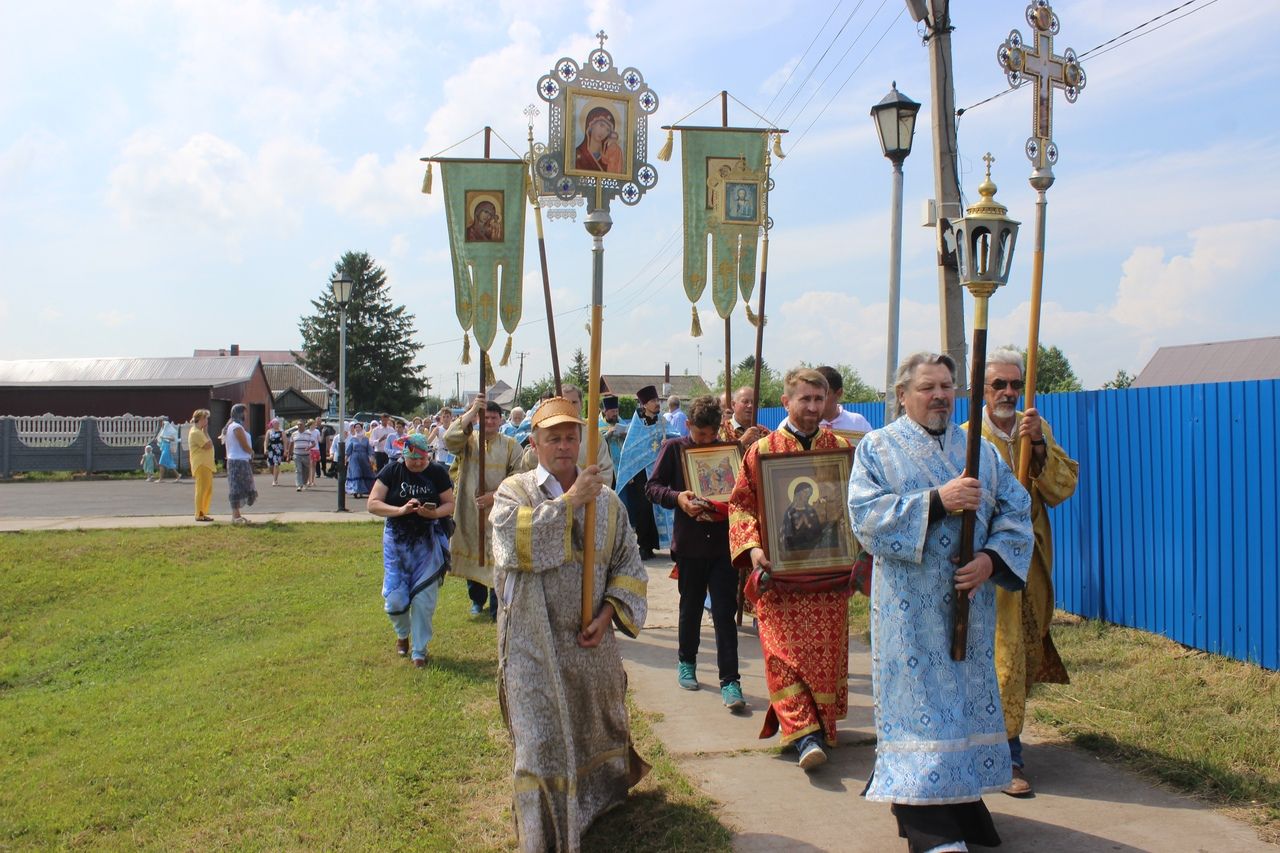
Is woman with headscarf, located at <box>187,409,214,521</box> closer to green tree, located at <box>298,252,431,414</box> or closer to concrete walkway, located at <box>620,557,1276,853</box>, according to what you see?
concrete walkway, located at <box>620,557,1276,853</box>

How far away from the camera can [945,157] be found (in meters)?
8.60

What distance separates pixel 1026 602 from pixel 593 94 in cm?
327

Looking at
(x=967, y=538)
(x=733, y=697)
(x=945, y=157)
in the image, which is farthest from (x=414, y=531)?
(x=945, y=157)

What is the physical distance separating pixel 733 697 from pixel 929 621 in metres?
2.34

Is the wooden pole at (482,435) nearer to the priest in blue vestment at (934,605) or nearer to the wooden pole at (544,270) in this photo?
the wooden pole at (544,270)

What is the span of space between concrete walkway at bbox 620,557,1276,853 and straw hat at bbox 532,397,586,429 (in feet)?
5.99

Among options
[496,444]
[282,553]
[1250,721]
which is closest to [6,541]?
[282,553]

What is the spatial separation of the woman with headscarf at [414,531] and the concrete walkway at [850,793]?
60.6 inches

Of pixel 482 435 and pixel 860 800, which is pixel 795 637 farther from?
pixel 482 435

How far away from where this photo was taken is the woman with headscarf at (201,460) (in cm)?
1548

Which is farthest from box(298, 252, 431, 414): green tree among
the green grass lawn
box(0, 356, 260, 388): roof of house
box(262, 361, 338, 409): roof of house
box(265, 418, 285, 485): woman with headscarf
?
the green grass lawn

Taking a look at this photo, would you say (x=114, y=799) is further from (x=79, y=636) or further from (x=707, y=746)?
(x=79, y=636)

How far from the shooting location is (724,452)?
6.68 m

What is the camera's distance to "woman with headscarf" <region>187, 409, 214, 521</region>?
610 inches
